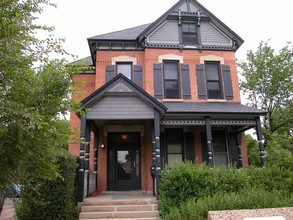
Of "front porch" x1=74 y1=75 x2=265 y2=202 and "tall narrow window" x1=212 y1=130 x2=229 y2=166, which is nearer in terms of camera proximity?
"front porch" x1=74 y1=75 x2=265 y2=202

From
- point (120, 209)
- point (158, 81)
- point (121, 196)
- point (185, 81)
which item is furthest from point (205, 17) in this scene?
point (120, 209)

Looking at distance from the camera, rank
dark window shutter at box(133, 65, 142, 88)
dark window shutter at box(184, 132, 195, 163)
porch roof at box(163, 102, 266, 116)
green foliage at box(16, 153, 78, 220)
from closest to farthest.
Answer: green foliage at box(16, 153, 78, 220) < porch roof at box(163, 102, 266, 116) < dark window shutter at box(184, 132, 195, 163) < dark window shutter at box(133, 65, 142, 88)

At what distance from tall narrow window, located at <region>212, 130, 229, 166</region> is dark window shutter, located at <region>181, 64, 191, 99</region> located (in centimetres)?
229

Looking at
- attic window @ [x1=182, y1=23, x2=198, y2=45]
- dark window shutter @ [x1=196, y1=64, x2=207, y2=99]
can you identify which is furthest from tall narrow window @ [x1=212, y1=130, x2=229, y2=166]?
attic window @ [x1=182, y1=23, x2=198, y2=45]

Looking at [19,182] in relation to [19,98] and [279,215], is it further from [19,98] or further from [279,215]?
[279,215]

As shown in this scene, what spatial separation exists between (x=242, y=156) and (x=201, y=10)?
8190 millimetres

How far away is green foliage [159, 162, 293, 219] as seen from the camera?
7.60 metres

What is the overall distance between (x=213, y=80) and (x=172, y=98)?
2.53 m

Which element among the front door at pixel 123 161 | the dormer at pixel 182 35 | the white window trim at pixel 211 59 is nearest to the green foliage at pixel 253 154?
the white window trim at pixel 211 59

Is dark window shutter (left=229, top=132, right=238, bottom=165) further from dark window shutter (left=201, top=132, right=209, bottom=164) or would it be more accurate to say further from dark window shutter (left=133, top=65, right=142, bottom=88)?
dark window shutter (left=133, top=65, right=142, bottom=88)

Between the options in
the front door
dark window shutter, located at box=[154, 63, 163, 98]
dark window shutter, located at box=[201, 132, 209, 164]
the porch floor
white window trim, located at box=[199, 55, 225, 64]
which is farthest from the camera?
white window trim, located at box=[199, 55, 225, 64]

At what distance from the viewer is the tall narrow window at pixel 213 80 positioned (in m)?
13.9

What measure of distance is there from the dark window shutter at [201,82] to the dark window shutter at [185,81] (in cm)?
54

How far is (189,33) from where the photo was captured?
14508mm
